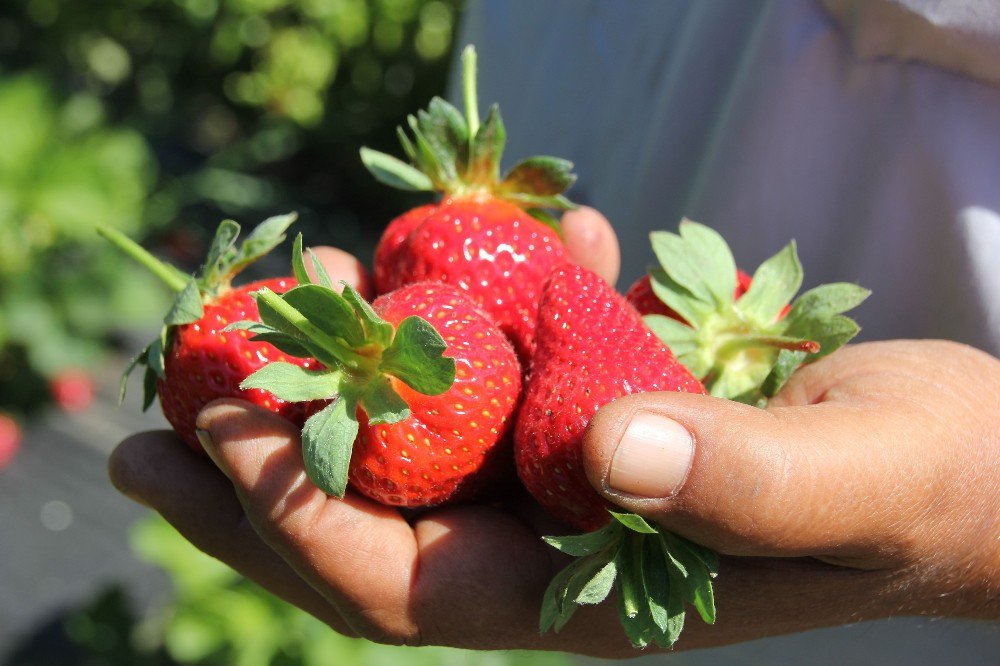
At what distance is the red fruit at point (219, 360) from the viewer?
0.99 metres

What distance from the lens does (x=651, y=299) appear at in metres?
1.12

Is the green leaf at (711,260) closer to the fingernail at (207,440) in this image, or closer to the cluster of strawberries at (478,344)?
the cluster of strawberries at (478,344)

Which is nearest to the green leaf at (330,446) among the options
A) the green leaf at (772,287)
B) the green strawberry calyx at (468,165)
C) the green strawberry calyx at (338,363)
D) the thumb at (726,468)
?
the green strawberry calyx at (338,363)

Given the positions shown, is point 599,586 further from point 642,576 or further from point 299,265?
point 299,265

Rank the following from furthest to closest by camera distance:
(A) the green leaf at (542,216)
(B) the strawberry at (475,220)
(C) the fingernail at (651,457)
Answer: (A) the green leaf at (542,216)
(B) the strawberry at (475,220)
(C) the fingernail at (651,457)

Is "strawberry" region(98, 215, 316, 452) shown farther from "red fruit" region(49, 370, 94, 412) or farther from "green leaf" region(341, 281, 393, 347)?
"red fruit" region(49, 370, 94, 412)

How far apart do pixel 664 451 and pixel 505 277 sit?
0.39 meters

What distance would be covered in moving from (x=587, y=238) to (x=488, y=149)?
7.8 inches

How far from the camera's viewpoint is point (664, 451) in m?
0.73

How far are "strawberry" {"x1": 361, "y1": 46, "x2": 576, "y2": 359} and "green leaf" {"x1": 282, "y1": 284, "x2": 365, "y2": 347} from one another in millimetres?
236

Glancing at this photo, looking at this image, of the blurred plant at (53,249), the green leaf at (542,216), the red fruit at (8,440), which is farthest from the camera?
the blurred plant at (53,249)

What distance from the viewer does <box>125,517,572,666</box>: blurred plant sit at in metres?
1.73

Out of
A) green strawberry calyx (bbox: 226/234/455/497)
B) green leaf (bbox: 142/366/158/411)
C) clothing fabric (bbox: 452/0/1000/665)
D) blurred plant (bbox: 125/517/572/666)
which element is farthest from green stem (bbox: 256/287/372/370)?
blurred plant (bbox: 125/517/572/666)

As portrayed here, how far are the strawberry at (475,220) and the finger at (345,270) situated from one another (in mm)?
45
